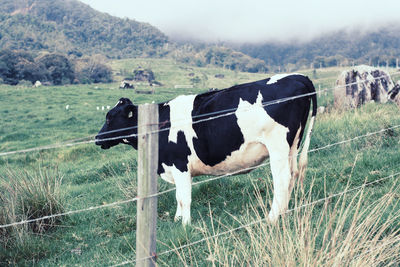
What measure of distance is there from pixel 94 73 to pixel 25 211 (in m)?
82.6

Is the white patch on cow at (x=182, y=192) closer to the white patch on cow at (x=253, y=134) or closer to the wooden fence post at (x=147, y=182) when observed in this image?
the white patch on cow at (x=253, y=134)

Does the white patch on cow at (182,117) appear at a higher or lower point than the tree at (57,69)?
lower

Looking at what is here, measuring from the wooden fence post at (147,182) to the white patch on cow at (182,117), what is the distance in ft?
7.00

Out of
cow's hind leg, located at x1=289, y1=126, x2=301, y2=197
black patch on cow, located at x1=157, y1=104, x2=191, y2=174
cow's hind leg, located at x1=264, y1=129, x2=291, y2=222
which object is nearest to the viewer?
cow's hind leg, located at x1=264, y1=129, x2=291, y2=222

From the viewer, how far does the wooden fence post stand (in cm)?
282

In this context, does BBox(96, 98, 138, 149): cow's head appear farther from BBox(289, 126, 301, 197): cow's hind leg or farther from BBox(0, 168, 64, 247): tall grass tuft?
BBox(289, 126, 301, 197): cow's hind leg

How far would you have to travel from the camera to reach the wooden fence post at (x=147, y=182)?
9.24 ft

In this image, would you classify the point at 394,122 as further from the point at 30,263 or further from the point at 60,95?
the point at 60,95

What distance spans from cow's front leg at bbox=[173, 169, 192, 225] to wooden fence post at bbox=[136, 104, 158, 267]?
7.01 feet

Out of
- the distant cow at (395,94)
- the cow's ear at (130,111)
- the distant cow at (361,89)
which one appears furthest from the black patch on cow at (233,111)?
the distant cow at (361,89)

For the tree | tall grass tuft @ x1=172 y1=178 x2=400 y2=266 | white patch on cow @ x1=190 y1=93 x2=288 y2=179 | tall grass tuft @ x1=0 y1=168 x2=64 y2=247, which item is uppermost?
the tree

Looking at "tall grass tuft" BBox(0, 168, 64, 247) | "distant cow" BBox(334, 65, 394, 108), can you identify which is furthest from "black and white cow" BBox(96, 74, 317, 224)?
"distant cow" BBox(334, 65, 394, 108)

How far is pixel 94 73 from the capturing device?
84188 mm

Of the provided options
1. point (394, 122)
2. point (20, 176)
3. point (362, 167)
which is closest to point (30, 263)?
point (20, 176)
